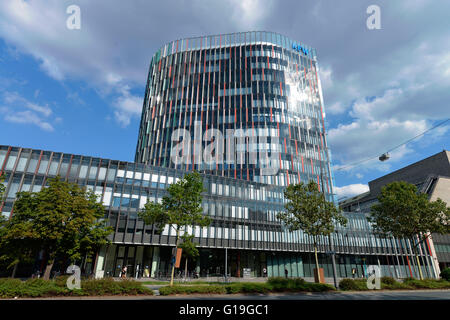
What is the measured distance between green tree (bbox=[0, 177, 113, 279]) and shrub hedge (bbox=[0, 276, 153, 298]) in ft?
22.5

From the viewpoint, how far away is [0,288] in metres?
14.4

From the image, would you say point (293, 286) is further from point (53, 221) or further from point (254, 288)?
point (53, 221)

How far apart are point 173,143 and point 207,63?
27199mm

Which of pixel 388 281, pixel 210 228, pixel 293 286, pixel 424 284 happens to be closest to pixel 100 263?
pixel 210 228

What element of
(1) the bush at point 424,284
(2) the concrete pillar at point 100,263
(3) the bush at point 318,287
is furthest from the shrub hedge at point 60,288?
(1) the bush at point 424,284

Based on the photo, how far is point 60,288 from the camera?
1521 cm

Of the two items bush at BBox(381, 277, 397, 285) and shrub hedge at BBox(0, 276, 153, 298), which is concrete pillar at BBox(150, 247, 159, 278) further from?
bush at BBox(381, 277, 397, 285)

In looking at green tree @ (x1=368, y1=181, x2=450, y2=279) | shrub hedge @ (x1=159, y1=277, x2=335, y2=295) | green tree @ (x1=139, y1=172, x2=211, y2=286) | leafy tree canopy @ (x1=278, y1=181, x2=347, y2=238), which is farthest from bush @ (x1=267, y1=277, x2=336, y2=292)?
green tree @ (x1=368, y1=181, x2=450, y2=279)

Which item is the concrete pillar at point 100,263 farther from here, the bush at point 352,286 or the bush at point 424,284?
the bush at point 424,284

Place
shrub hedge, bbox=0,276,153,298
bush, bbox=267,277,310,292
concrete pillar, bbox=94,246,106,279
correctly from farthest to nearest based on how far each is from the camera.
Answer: concrete pillar, bbox=94,246,106,279 → bush, bbox=267,277,310,292 → shrub hedge, bbox=0,276,153,298

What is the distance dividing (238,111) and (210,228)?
36.2 metres

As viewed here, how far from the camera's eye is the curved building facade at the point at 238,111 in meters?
65.0

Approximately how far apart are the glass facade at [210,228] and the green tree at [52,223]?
10.4 meters

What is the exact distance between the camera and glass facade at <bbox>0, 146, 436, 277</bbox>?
3756cm
